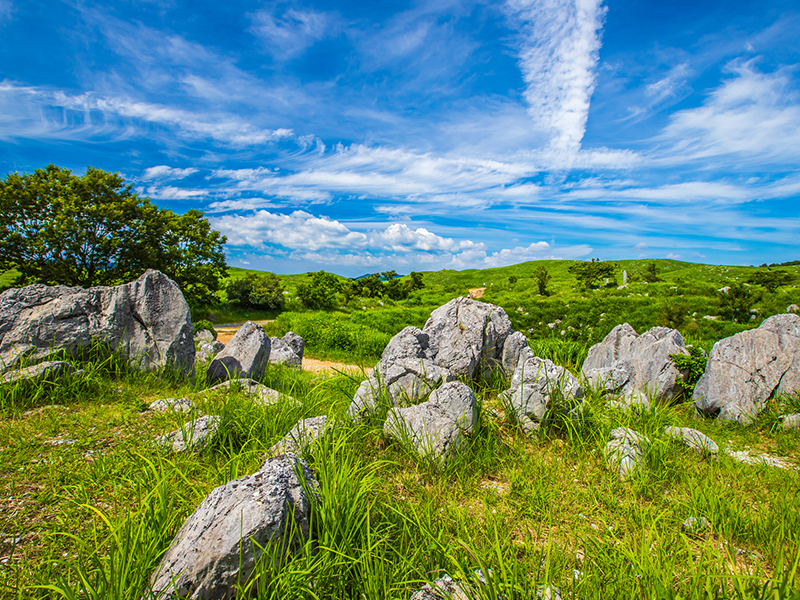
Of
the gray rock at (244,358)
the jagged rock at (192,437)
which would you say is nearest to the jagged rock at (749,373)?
the jagged rock at (192,437)

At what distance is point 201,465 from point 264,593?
2.05 meters

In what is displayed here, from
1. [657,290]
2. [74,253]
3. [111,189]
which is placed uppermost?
[111,189]

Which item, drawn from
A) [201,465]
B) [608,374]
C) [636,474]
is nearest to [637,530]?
[636,474]

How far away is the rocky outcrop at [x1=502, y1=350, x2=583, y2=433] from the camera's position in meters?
5.15

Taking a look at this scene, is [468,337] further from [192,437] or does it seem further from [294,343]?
Result: [294,343]

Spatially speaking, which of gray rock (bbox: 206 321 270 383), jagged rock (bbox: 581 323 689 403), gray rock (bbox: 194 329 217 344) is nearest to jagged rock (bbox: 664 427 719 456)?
jagged rock (bbox: 581 323 689 403)

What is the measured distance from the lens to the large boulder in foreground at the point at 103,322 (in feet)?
21.1

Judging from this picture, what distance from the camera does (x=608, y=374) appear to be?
6574mm

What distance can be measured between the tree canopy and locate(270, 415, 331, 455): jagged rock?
18.8m

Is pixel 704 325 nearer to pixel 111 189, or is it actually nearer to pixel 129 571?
pixel 129 571

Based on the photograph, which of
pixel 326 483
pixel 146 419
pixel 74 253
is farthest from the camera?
pixel 74 253

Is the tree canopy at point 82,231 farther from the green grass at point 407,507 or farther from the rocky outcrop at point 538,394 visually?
the rocky outcrop at point 538,394

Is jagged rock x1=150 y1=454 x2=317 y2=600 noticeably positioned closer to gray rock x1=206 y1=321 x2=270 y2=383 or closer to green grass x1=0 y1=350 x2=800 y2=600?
green grass x1=0 y1=350 x2=800 y2=600

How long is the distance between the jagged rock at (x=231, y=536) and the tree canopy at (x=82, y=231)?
20.0 meters
